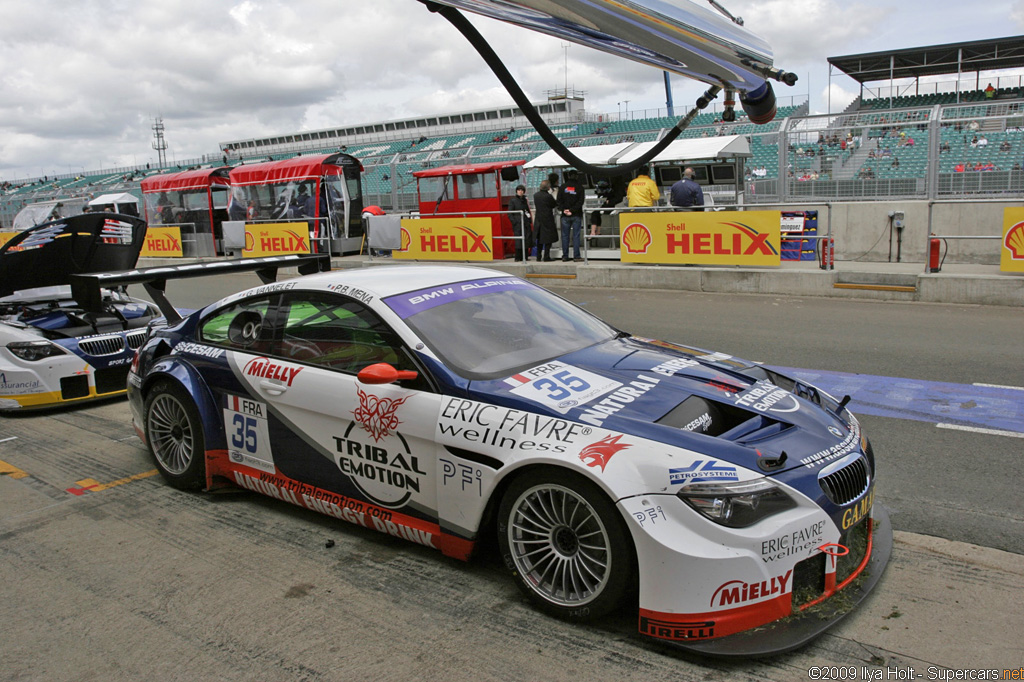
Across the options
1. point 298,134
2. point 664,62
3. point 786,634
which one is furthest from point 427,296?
point 298,134

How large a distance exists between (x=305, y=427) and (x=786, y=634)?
2533 millimetres

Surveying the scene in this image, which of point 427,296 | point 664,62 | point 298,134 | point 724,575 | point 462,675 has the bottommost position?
point 462,675

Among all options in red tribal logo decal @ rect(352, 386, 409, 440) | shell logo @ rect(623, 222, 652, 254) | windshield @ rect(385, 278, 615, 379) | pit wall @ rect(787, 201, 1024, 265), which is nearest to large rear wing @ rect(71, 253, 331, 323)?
windshield @ rect(385, 278, 615, 379)

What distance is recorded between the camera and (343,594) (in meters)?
3.58

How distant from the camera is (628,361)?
404cm

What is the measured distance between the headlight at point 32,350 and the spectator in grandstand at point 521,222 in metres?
10.9

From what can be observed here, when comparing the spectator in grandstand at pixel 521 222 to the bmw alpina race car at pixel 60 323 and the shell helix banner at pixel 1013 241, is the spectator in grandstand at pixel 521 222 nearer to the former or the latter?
the shell helix banner at pixel 1013 241

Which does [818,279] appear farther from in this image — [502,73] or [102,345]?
[502,73]

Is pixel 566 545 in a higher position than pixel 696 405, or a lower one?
lower

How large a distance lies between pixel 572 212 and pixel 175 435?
40.1 ft

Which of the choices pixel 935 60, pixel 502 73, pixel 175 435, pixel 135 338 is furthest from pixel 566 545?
pixel 935 60

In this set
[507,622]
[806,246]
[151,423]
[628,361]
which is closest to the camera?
[507,622]

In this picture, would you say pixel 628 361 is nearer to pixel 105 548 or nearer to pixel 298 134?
pixel 105 548

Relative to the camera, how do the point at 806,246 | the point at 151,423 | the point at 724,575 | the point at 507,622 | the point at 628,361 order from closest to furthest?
1. the point at 724,575
2. the point at 507,622
3. the point at 628,361
4. the point at 151,423
5. the point at 806,246
